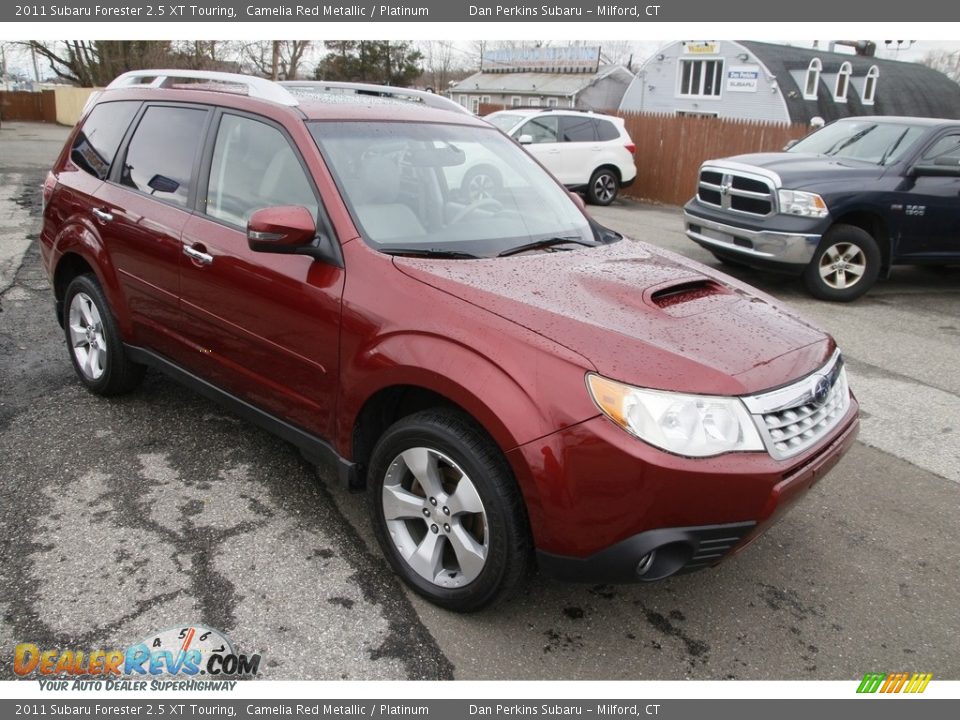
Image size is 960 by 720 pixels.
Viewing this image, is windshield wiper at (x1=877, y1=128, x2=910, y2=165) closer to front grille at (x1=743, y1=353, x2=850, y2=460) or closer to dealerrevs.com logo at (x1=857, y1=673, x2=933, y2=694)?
front grille at (x1=743, y1=353, x2=850, y2=460)

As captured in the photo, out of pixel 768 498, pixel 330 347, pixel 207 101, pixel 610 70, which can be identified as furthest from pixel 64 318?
pixel 610 70

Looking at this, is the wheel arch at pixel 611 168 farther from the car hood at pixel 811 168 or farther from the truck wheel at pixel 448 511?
the truck wheel at pixel 448 511

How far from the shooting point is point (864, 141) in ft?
28.3

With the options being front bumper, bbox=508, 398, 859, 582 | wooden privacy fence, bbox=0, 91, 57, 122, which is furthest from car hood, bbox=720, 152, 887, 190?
wooden privacy fence, bbox=0, 91, 57, 122

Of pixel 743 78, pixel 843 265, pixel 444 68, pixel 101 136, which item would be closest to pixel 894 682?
pixel 101 136

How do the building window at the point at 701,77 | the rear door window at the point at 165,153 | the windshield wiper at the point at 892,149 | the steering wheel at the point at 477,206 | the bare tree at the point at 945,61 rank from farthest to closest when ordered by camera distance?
the bare tree at the point at 945,61
the building window at the point at 701,77
the windshield wiper at the point at 892,149
the rear door window at the point at 165,153
the steering wheel at the point at 477,206

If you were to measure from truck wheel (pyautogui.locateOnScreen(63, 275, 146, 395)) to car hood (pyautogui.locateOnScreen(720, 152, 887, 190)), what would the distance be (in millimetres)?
6414

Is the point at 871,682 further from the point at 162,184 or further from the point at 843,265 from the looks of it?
the point at 843,265

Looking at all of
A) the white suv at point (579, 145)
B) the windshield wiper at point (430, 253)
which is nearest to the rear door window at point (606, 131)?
the white suv at point (579, 145)

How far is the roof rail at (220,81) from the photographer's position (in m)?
3.56

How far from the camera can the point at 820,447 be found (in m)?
2.75

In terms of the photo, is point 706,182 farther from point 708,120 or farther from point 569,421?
point 708,120

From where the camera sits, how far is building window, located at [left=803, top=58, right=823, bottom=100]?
3653 cm

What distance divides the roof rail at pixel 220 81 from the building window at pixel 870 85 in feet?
139
